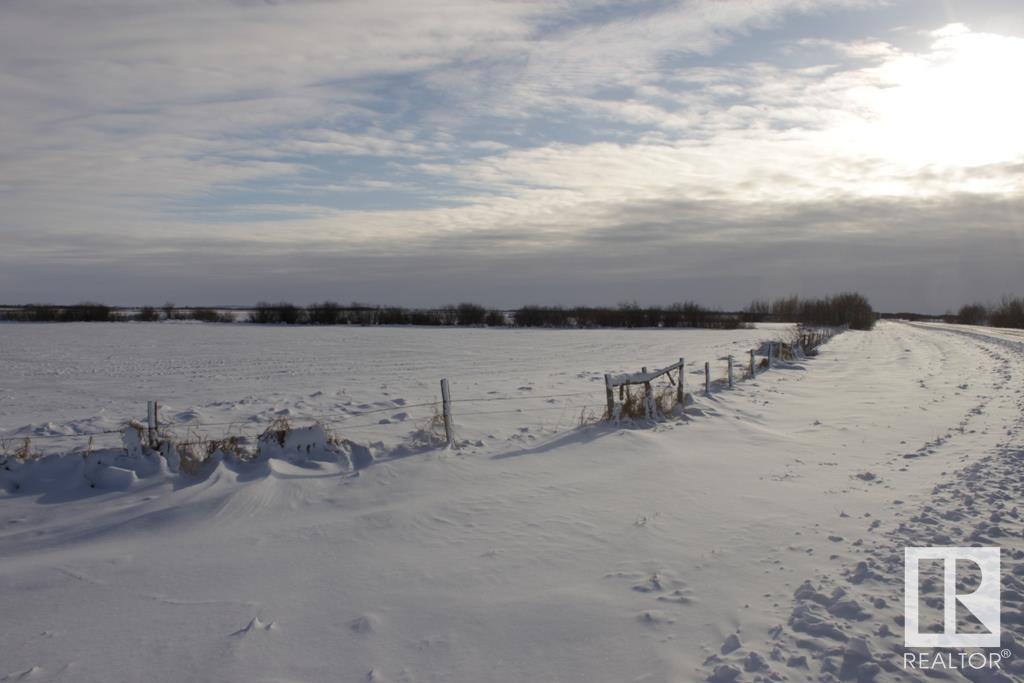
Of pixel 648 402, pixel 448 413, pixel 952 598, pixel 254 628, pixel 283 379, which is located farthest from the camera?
pixel 283 379

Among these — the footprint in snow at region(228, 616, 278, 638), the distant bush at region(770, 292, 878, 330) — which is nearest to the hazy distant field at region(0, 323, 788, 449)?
the footprint in snow at region(228, 616, 278, 638)

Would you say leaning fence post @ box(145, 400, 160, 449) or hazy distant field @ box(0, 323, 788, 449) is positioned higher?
leaning fence post @ box(145, 400, 160, 449)

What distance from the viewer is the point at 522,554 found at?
20.4ft

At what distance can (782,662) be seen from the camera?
13.8 feet

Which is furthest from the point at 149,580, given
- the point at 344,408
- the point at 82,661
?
the point at 344,408

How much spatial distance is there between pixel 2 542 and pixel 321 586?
139 inches

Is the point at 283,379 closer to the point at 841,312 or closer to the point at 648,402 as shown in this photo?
the point at 648,402

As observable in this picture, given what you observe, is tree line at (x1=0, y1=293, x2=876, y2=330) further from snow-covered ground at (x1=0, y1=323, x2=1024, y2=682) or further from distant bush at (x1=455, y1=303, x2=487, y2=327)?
snow-covered ground at (x1=0, y1=323, x2=1024, y2=682)

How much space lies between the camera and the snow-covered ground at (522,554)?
4.43 m

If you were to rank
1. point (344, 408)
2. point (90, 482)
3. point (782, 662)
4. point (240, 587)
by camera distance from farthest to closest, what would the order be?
1. point (344, 408)
2. point (90, 482)
3. point (240, 587)
4. point (782, 662)

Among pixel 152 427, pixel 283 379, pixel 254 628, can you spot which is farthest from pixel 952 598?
pixel 283 379

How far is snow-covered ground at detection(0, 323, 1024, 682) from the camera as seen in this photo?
14.5 ft

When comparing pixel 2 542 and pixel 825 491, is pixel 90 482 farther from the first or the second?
pixel 825 491

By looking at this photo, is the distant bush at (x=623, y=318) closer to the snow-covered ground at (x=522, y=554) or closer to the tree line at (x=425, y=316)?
the tree line at (x=425, y=316)
